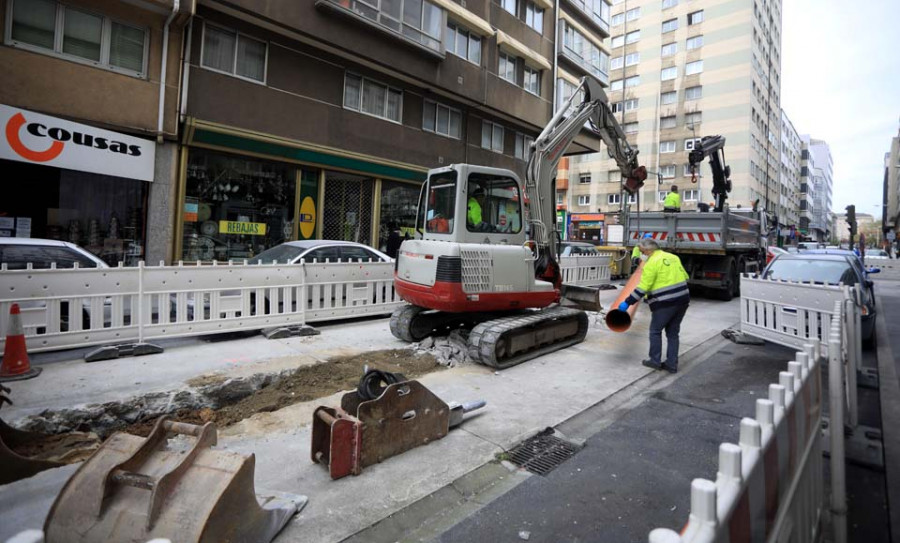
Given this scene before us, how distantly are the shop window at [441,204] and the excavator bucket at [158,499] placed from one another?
4524 millimetres

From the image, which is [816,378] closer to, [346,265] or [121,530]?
[121,530]

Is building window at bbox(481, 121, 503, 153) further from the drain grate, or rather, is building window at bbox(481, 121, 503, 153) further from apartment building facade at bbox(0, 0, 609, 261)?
the drain grate

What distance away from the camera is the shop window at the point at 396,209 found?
16953 millimetres

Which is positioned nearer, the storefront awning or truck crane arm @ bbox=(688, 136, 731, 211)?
the storefront awning

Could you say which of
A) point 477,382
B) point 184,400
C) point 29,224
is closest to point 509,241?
point 477,382

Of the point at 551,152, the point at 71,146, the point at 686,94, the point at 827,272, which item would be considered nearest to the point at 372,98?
Result: the point at 71,146

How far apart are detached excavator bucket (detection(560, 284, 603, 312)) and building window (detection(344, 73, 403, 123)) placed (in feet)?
33.3

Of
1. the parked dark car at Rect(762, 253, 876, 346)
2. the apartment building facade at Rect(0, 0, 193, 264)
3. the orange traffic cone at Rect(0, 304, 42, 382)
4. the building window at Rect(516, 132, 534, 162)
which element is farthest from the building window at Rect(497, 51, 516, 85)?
the orange traffic cone at Rect(0, 304, 42, 382)

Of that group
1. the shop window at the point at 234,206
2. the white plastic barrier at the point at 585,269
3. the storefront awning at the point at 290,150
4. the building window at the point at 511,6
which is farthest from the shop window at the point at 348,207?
the building window at the point at 511,6

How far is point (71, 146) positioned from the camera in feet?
33.1

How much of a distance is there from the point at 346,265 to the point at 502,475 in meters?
6.09

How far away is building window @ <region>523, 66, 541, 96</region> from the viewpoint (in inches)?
854

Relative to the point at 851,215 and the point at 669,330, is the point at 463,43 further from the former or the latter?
the point at 851,215

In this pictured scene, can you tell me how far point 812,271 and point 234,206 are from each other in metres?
13.4
